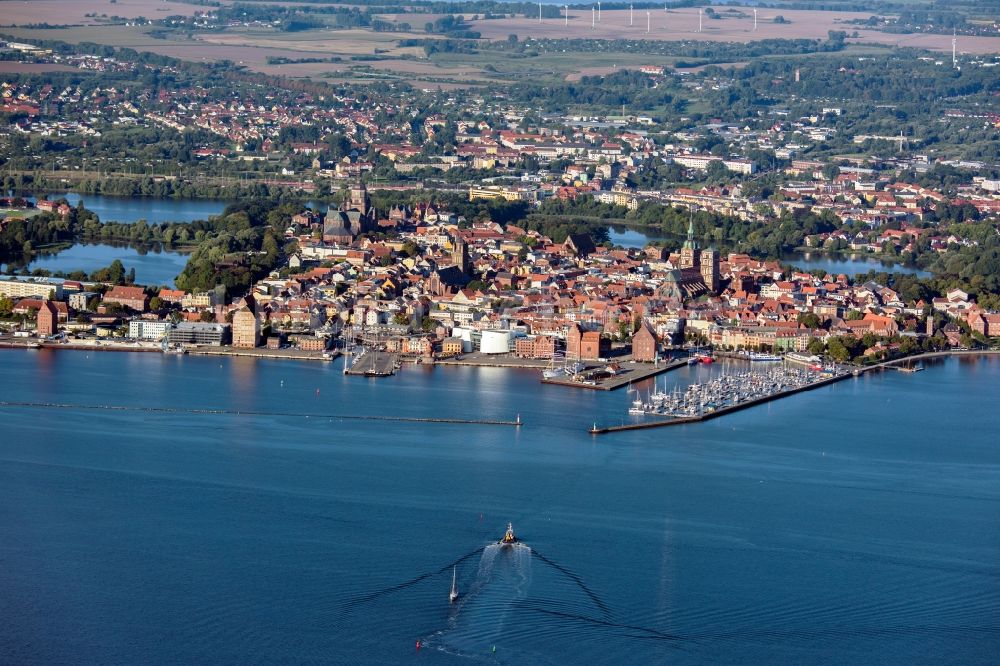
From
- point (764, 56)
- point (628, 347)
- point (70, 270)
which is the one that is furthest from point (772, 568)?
point (764, 56)

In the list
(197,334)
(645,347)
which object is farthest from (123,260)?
(645,347)

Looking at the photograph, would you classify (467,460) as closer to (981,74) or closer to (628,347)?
(628,347)

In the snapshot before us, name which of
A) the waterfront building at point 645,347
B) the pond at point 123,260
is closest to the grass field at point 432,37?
the pond at point 123,260

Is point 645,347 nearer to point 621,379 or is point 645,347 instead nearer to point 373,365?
point 621,379

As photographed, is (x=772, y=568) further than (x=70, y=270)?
No

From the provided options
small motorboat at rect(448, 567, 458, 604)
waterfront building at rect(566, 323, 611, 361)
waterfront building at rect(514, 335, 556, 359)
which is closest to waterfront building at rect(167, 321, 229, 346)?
waterfront building at rect(514, 335, 556, 359)

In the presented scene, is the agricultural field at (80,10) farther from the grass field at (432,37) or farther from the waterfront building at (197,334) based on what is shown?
the waterfront building at (197,334)

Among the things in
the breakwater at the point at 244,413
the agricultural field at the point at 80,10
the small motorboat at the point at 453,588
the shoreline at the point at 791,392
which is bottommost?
the shoreline at the point at 791,392
